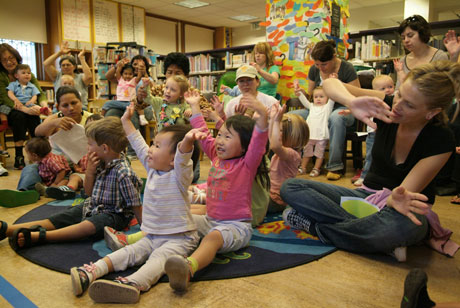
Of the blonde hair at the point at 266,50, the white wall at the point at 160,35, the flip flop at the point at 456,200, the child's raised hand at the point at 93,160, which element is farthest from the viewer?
the white wall at the point at 160,35

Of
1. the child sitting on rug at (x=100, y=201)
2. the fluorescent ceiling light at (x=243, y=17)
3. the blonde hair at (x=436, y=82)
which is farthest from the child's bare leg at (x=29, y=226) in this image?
the fluorescent ceiling light at (x=243, y=17)

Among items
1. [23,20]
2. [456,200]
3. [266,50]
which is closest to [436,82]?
[456,200]

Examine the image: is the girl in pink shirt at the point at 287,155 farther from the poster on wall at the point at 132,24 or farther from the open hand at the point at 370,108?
the poster on wall at the point at 132,24

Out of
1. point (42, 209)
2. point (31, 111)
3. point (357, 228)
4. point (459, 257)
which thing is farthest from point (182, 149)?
point (31, 111)

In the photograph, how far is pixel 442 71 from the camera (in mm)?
1370

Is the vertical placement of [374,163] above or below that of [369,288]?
above

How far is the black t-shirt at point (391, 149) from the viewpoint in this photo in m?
1.40

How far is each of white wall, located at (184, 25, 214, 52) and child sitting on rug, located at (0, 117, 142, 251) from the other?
32.0 feet

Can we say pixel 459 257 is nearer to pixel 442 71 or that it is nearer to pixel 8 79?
pixel 442 71

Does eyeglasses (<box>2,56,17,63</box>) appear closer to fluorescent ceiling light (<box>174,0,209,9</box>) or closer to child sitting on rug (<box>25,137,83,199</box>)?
child sitting on rug (<box>25,137,83,199</box>)

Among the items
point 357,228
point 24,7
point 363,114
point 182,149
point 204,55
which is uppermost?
point 24,7

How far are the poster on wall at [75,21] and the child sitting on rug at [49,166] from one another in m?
5.71

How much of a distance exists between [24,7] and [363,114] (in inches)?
324

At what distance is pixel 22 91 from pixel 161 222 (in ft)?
11.3
